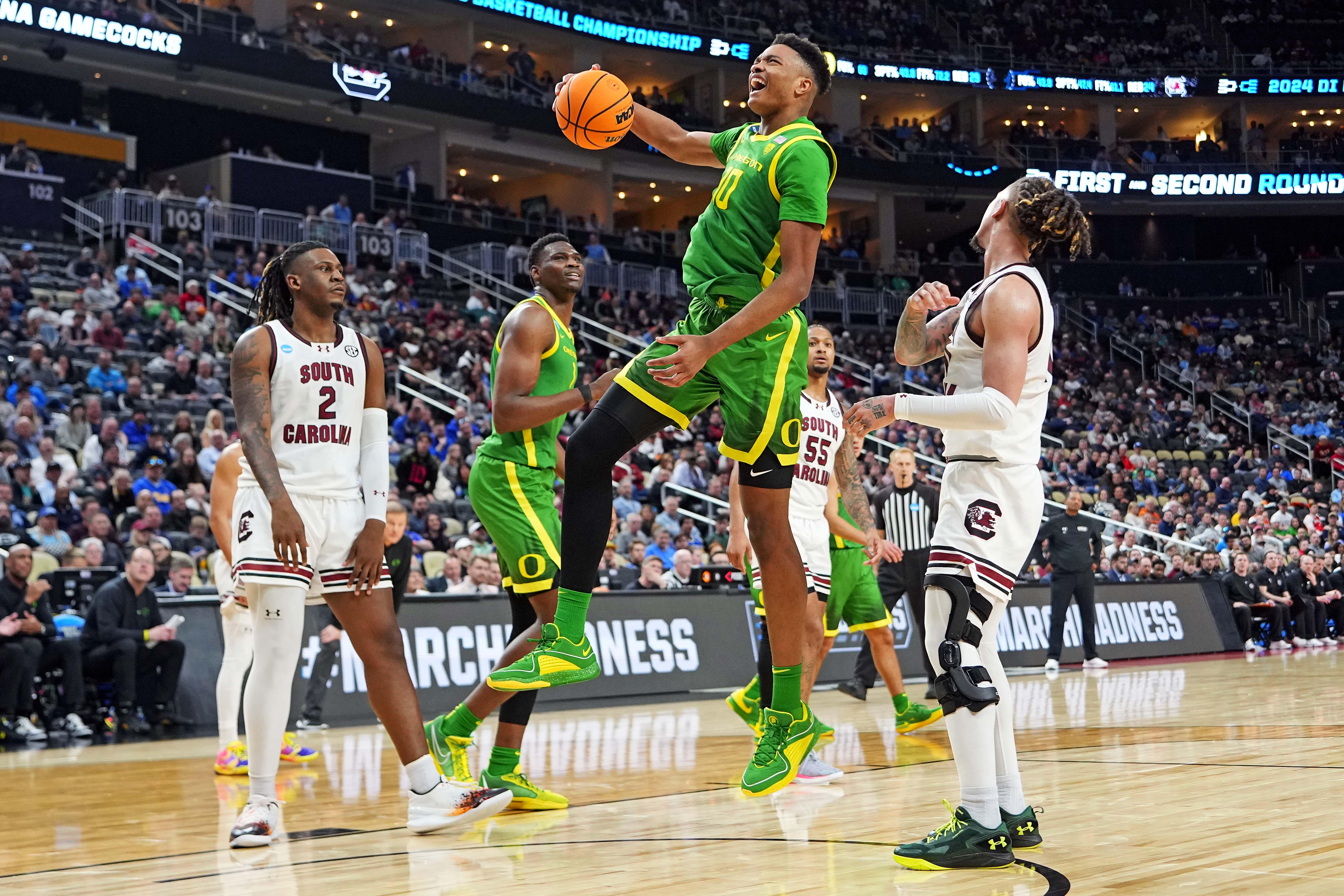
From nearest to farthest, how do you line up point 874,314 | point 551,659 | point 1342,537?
1. point 551,659
2. point 1342,537
3. point 874,314

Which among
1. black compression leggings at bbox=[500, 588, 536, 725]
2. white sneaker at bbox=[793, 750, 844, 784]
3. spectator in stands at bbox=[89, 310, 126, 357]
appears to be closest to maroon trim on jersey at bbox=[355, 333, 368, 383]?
black compression leggings at bbox=[500, 588, 536, 725]

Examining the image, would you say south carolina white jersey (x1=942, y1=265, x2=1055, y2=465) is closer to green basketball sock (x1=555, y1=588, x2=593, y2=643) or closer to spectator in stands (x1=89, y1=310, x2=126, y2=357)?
green basketball sock (x1=555, y1=588, x2=593, y2=643)

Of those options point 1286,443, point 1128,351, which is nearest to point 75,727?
point 1286,443

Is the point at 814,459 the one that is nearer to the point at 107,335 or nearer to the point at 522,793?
the point at 522,793

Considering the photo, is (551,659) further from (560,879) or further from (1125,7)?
(1125,7)

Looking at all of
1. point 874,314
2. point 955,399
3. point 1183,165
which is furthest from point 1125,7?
point 955,399

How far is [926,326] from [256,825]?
2885mm

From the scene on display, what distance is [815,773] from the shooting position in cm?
597

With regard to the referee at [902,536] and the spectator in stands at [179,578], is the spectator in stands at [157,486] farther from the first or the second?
the referee at [902,536]

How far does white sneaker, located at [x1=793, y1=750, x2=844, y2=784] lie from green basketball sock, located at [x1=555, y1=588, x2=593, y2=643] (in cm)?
191

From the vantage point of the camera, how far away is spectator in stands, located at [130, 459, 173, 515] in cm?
1317

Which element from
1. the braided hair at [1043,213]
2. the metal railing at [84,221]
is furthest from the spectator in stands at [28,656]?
the metal railing at [84,221]

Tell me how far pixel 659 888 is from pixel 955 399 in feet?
5.48

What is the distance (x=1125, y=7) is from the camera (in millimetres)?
43688
